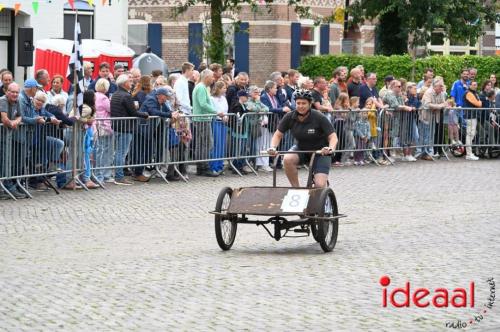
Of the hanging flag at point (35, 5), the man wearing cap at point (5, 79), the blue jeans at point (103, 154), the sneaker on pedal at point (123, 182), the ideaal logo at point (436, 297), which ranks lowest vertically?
the sneaker on pedal at point (123, 182)

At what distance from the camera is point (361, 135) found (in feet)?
89.4

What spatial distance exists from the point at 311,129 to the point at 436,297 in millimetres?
4956

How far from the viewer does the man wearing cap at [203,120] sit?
24.0 m

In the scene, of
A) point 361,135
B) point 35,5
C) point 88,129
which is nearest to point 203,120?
point 88,129

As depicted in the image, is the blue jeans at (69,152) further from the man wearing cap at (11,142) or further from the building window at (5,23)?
the building window at (5,23)

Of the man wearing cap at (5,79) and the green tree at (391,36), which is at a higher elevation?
the green tree at (391,36)

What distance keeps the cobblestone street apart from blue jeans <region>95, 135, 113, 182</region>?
0.53 meters

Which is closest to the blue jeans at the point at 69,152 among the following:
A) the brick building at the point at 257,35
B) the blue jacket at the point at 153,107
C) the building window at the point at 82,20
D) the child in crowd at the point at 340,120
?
the blue jacket at the point at 153,107

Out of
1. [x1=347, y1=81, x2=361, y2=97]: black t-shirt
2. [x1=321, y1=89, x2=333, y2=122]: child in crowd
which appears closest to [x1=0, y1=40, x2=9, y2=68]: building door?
[x1=347, y1=81, x2=361, y2=97]: black t-shirt

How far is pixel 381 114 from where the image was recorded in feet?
91.1

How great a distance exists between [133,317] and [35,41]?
Answer: 83.2ft

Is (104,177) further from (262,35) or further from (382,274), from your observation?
(262,35)

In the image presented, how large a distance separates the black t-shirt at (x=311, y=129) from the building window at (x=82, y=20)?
2111 cm

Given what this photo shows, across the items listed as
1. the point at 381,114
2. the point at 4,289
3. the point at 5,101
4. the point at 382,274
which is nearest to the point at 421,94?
the point at 381,114
